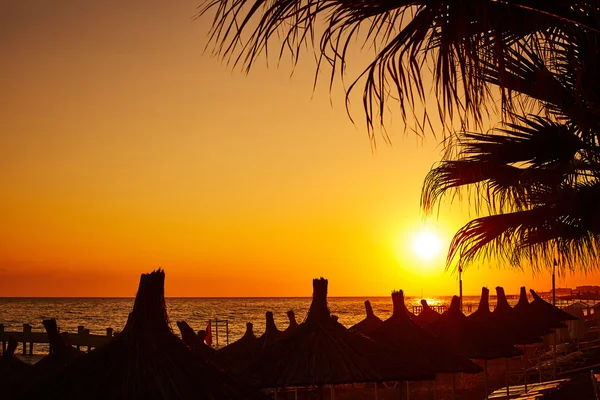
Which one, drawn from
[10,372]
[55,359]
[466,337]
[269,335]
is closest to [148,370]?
[55,359]

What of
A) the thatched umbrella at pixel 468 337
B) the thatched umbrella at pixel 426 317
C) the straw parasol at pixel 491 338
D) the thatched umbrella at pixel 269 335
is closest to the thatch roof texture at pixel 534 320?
the straw parasol at pixel 491 338

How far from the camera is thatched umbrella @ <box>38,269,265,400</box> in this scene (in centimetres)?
649

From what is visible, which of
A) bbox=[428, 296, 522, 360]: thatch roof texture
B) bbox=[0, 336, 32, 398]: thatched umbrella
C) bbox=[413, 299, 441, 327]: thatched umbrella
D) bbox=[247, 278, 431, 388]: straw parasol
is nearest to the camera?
bbox=[0, 336, 32, 398]: thatched umbrella

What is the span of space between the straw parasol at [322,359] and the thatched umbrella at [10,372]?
3.06 meters

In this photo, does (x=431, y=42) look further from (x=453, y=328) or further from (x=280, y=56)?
(x=453, y=328)

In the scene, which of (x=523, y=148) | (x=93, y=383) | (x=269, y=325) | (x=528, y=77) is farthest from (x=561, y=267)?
(x=269, y=325)

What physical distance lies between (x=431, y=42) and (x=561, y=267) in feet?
22.4

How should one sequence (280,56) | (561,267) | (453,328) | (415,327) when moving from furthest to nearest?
(453,328) → (415,327) → (561,267) → (280,56)

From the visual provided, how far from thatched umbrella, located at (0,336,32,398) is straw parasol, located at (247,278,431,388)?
306 centimetres

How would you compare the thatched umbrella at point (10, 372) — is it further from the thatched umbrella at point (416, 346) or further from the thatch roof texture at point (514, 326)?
the thatch roof texture at point (514, 326)

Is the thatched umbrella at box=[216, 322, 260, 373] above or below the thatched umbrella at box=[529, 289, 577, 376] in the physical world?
below

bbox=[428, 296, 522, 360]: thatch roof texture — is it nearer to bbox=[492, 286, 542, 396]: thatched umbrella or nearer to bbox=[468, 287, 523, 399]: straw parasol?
bbox=[468, 287, 523, 399]: straw parasol

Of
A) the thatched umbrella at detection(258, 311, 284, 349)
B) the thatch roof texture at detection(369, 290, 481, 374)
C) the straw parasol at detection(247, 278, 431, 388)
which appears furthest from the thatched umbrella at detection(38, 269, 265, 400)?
the thatched umbrella at detection(258, 311, 284, 349)

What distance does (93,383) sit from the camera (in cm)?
654
